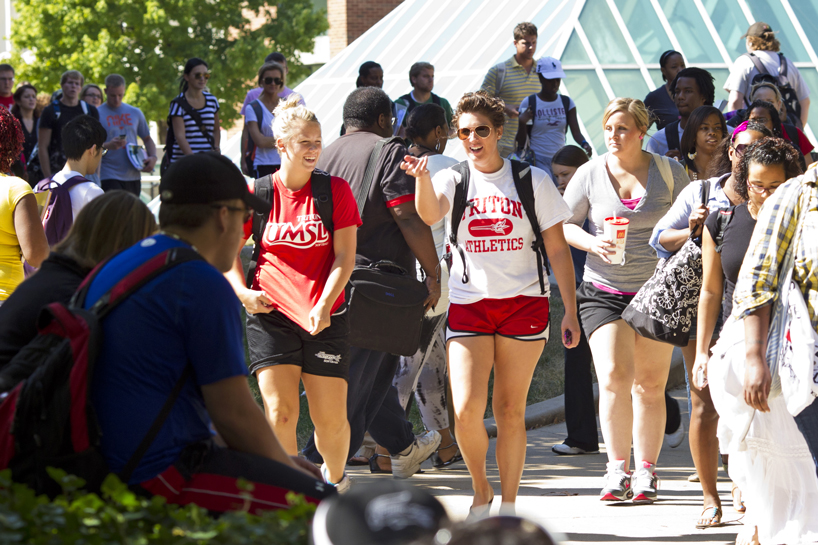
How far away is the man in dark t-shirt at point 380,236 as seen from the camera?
5.59 metres

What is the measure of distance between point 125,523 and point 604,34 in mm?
14557

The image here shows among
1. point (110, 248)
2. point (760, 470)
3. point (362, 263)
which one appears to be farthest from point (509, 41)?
point (110, 248)

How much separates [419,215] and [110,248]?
2361 mm

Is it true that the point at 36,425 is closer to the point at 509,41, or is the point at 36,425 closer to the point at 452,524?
the point at 452,524

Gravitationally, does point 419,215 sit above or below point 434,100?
below

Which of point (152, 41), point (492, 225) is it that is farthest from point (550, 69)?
point (152, 41)

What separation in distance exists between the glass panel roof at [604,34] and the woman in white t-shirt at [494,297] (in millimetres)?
10702

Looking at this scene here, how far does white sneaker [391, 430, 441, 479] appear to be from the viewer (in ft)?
20.4

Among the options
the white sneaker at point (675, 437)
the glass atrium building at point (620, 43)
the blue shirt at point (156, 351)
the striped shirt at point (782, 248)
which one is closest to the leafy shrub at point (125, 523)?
the blue shirt at point (156, 351)

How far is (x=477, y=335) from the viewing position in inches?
203

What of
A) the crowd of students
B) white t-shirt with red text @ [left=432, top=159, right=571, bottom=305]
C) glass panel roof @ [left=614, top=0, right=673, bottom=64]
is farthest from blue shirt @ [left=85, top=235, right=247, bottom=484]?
glass panel roof @ [left=614, top=0, right=673, bottom=64]

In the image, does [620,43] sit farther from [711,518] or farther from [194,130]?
[711,518]

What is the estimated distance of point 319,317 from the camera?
16.0ft

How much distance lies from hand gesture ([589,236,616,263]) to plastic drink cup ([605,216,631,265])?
0.06 ft
